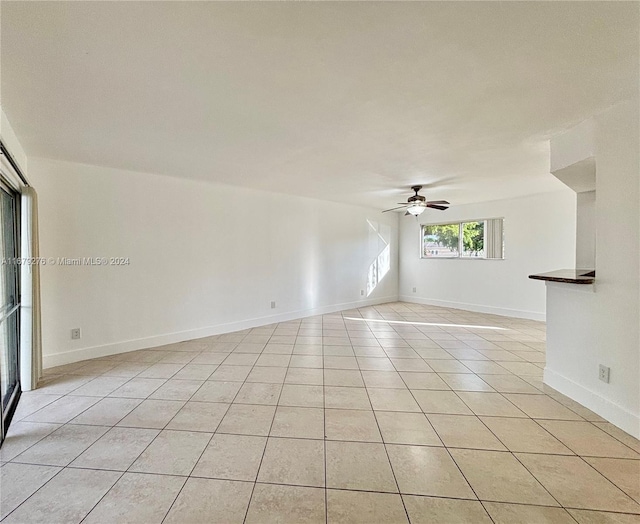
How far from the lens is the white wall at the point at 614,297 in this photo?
2.01 meters

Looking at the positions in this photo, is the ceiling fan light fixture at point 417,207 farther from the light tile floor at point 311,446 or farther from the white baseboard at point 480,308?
the white baseboard at point 480,308

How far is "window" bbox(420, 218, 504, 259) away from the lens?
6.07m

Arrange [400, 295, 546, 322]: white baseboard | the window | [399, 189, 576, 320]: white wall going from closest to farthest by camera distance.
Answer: [399, 189, 576, 320]: white wall < [400, 295, 546, 322]: white baseboard < the window

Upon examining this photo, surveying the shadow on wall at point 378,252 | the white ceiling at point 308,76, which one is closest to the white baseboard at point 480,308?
the shadow on wall at point 378,252

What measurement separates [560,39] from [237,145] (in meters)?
2.47

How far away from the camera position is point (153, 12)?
4.25ft

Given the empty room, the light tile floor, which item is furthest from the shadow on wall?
the light tile floor

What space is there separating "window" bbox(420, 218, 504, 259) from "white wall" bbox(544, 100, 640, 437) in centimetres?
391

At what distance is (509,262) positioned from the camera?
19.1 feet

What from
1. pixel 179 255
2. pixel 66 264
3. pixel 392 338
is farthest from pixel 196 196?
pixel 392 338

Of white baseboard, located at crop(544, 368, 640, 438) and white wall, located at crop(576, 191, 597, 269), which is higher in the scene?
white wall, located at crop(576, 191, 597, 269)

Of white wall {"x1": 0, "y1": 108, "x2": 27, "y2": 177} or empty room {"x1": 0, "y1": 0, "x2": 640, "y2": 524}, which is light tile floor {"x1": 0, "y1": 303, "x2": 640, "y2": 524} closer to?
Result: empty room {"x1": 0, "y1": 0, "x2": 640, "y2": 524}

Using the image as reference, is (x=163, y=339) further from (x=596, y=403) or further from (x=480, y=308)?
(x=480, y=308)

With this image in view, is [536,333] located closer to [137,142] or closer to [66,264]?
[137,142]
